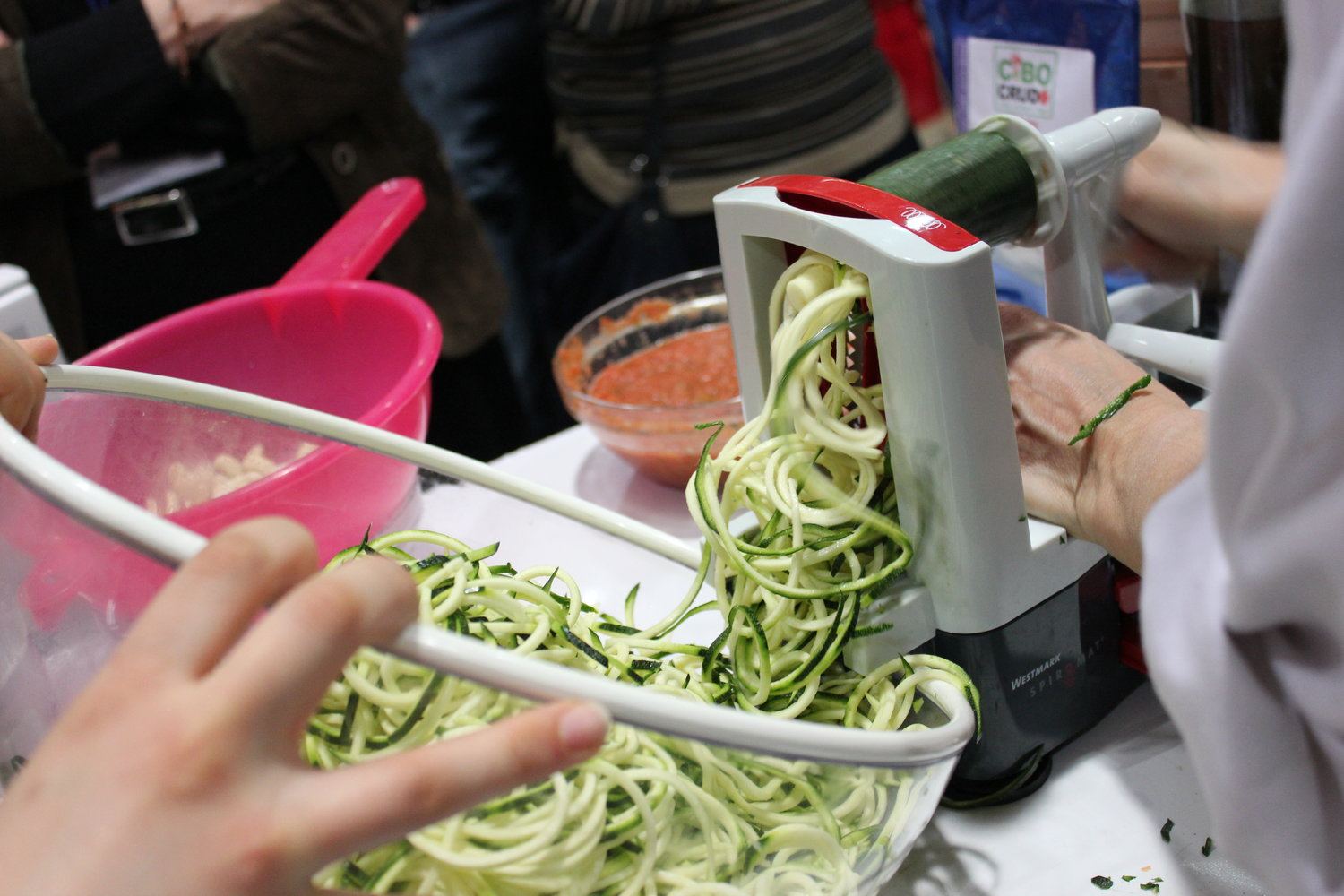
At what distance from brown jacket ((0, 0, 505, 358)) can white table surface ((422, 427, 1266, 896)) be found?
888 millimetres

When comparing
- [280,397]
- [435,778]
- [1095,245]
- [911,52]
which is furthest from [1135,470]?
[911,52]

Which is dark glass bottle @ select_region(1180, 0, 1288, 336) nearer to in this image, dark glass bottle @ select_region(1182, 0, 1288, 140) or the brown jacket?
dark glass bottle @ select_region(1182, 0, 1288, 140)

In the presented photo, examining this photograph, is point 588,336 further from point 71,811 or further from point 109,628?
point 71,811

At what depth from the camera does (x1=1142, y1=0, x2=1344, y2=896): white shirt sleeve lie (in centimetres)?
26

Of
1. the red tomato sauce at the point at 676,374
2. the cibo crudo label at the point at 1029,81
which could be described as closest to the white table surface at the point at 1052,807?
the red tomato sauce at the point at 676,374

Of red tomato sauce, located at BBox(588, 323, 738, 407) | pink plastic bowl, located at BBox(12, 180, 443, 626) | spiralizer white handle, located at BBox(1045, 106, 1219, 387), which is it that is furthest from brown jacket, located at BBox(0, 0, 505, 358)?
spiralizer white handle, located at BBox(1045, 106, 1219, 387)

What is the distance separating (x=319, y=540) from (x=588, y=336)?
17.6 inches

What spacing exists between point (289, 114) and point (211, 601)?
1.15 meters

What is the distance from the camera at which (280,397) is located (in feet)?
2.79

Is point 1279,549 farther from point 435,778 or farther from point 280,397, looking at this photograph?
point 280,397

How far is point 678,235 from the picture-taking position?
63.9 inches

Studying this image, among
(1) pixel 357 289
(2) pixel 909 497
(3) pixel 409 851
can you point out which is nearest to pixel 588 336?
(1) pixel 357 289

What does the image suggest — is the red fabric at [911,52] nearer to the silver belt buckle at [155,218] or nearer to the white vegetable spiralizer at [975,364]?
the silver belt buckle at [155,218]

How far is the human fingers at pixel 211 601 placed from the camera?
294 mm
